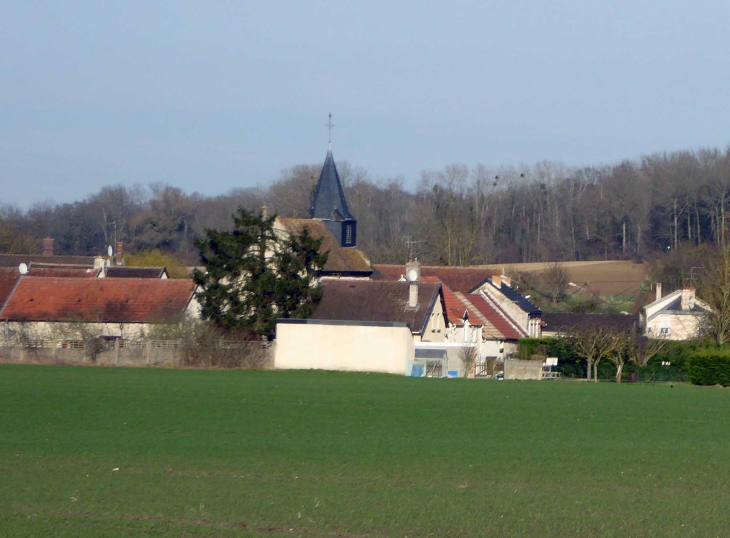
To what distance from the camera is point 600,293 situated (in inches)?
3071

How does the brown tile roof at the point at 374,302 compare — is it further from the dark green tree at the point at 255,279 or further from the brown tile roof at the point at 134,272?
the brown tile roof at the point at 134,272

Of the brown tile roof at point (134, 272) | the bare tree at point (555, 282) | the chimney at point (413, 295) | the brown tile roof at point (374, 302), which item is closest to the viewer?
the brown tile roof at point (374, 302)

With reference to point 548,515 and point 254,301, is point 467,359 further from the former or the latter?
point 548,515

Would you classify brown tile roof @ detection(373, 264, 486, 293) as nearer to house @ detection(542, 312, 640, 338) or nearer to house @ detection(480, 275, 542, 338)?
house @ detection(480, 275, 542, 338)

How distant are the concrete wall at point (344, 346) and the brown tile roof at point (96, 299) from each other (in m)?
6.11

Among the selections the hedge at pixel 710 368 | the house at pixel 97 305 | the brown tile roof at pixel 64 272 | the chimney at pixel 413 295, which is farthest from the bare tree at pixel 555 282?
the house at pixel 97 305

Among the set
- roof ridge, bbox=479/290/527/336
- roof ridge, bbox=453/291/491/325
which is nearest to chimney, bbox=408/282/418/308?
roof ridge, bbox=453/291/491/325

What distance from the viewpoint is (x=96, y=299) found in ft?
140

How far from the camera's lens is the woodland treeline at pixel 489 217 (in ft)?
274

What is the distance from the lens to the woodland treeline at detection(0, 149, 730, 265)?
83562 millimetres

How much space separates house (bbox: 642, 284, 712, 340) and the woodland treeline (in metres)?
19.9

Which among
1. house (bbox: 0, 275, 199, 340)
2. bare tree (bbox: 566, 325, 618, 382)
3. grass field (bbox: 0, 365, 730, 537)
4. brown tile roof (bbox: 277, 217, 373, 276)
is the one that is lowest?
grass field (bbox: 0, 365, 730, 537)

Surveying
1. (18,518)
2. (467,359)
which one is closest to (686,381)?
(467,359)

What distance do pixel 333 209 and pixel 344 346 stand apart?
2221 cm
